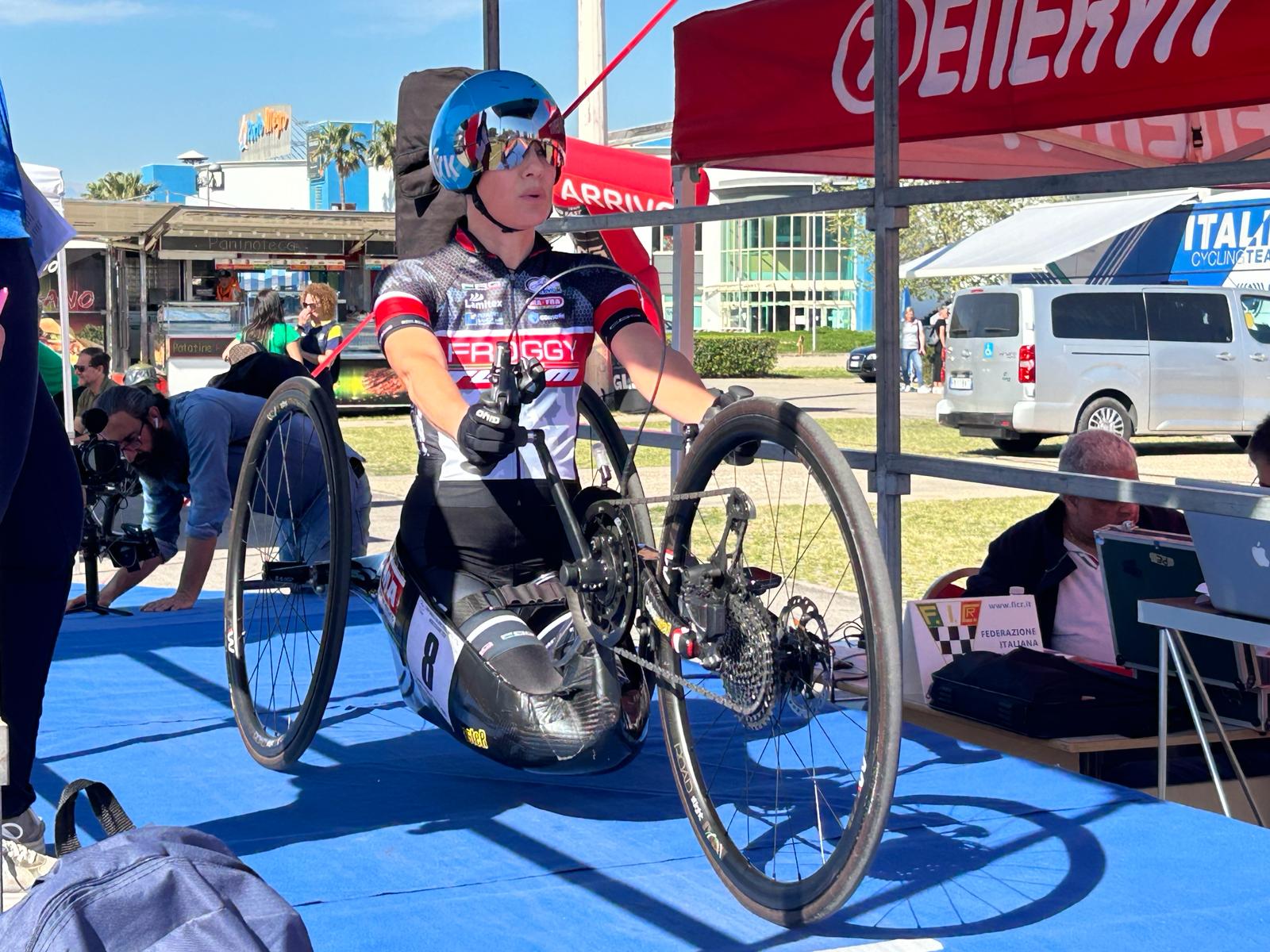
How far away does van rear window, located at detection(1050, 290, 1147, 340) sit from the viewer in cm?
1870

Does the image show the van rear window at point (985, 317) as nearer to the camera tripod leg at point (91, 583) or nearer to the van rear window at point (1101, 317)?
the van rear window at point (1101, 317)

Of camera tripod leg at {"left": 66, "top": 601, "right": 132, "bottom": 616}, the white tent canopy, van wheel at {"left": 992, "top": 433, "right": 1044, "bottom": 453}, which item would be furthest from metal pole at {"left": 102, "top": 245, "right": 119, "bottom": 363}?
camera tripod leg at {"left": 66, "top": 601, "right": 132, "bottom": 616}

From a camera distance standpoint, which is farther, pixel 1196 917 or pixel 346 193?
pixel 346 193

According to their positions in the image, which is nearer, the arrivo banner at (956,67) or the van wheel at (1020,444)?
the arrivo banner at (956,67)

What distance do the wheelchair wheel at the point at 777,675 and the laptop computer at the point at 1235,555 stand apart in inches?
33.6

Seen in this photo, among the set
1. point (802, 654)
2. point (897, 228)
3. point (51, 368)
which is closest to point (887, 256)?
point (897, 228)

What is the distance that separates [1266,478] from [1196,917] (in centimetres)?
234

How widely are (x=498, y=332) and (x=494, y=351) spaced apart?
0.05 meters

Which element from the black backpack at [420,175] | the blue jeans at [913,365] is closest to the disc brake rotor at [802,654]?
the black backpack at [420,175]

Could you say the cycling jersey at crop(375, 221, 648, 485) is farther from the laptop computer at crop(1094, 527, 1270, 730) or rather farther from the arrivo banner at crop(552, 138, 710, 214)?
the arrivo banner at crop(552, 138, 710, 214)

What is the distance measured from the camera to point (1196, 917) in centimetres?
284

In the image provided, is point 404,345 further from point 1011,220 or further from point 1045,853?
point 1011,220

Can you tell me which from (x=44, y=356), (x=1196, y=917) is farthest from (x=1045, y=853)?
(x=44, y=356)

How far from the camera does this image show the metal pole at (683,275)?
6.24 meters
